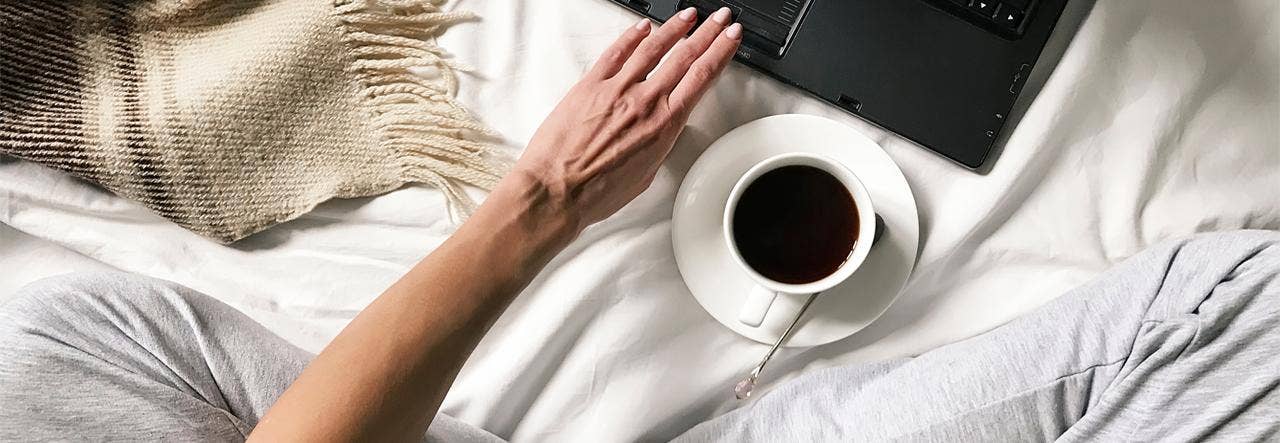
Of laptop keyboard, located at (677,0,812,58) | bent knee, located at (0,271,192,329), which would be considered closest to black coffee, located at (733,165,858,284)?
laptop keyboard, located at (677,0,812,58)

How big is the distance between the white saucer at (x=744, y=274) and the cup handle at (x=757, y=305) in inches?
1.2

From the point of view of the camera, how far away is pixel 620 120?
2.41ft

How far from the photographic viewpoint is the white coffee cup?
679mm

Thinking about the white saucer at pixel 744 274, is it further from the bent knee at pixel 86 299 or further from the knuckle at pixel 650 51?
the bent knee at pixel 86 299

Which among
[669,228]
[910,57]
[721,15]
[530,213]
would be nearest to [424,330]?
[530,213]

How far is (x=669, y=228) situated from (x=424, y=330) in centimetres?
23

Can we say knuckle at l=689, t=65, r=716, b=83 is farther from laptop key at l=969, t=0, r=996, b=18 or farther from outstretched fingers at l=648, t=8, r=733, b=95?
laptop key at l=969, t=0, r=996, b=18

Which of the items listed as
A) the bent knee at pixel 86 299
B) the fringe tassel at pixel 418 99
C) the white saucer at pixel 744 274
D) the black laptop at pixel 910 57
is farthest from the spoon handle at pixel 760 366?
the bent knee at pixel 86 299

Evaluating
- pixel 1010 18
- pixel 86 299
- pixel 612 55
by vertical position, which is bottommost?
pixel 86 299

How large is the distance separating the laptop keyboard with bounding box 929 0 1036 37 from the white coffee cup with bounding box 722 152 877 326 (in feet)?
0.55

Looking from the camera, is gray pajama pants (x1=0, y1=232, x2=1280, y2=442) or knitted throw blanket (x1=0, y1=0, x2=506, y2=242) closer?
gray pajama pants (x1=0, y1=232, x2=1280, y2=442)

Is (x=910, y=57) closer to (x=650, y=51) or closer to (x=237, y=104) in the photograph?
(x=650, y=51)

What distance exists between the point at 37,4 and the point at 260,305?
306 millimetres

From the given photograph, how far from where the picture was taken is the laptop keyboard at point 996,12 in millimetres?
714
